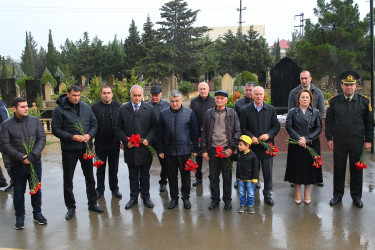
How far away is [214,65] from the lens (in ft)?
149

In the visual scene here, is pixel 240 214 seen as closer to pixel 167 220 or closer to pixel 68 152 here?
pixel 167 220

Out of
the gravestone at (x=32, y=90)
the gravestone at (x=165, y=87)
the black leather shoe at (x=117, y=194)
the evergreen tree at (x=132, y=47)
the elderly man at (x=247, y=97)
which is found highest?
the evergreen tree at (x=132, y=47)

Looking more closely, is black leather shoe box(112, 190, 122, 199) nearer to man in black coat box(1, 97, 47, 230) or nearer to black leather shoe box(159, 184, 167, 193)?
black leather shoe box(159, 184, 167, 193)

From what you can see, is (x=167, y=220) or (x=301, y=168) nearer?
(x=167, y=220)

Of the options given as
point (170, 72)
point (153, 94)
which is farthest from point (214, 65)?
point (153, 94)

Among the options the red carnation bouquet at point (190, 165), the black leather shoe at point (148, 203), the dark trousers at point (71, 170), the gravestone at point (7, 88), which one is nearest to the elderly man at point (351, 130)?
the red carnation bouquet at point (190, 165)

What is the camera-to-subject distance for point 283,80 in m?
10.0

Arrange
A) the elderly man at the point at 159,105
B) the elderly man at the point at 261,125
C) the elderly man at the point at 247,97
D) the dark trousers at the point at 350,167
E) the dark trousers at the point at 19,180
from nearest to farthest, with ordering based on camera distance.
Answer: the dark trousers at the point at 19,180 < the dark trousers at the point at 350,167 < the elderly man at the point at 261,125 < the elderly man at the point at 159,105 < the elderly man at the point at 247,97

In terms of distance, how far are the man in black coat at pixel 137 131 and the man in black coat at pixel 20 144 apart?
1.19 metres

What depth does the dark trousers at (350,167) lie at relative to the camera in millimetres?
5488

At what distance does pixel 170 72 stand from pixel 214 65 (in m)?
7.40

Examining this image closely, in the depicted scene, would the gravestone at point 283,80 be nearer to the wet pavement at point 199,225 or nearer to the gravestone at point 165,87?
the wet pavement at point 199,225

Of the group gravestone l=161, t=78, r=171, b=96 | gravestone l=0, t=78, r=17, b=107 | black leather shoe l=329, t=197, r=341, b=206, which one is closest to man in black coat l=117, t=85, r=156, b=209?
black leather shoe l=329, t=197, r=341, b=206

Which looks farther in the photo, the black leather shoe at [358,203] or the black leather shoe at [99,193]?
the black leather shoe at [99,193]
